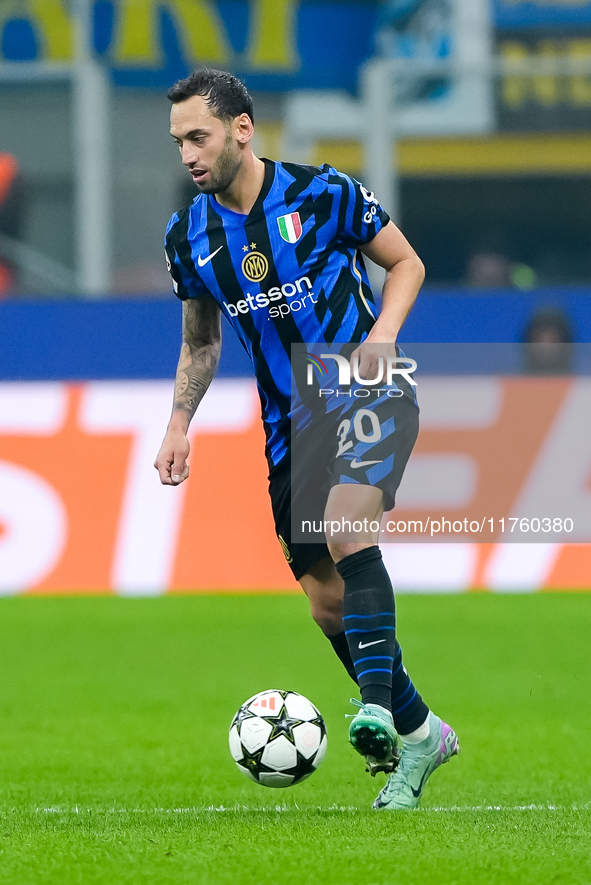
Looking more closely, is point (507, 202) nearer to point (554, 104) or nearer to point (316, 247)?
point (554, 104)

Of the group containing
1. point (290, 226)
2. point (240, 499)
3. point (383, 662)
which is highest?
point (290, 226)

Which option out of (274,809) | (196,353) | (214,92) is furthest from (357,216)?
(274,809)

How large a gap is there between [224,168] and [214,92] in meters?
0.23

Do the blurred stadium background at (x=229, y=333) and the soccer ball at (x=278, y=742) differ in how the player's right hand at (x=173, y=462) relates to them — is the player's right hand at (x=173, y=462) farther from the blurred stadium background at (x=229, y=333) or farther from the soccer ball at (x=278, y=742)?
the blurred stadium background at (x=229, y=333)

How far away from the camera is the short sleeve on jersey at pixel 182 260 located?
14.8ft

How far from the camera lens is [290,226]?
436 centimetres

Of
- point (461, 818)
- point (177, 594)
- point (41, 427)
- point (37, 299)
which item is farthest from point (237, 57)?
point (461, 818)

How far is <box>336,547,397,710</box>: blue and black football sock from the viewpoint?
13.0 ft

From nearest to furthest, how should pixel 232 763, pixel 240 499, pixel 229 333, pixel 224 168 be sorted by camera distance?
1. pixel 224 168
2. pixel 232 763
3. pixel 240 499
4. pixel 229 333

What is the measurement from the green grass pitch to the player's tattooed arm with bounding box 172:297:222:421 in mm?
1322

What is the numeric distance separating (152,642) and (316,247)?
15.8ft

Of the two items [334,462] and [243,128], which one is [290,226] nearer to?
[243,128]

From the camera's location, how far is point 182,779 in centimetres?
495

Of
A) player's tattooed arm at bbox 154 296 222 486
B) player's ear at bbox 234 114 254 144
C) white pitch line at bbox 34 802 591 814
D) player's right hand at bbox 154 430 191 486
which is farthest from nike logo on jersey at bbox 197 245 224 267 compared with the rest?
white pitch line at bbox 34 802 591 814
